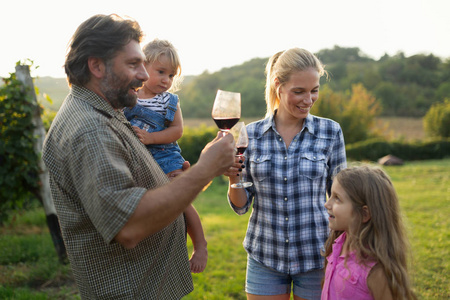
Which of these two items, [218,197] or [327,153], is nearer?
[327,153]

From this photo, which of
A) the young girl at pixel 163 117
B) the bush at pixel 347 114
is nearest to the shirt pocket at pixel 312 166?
the young girl at pixel 163 117

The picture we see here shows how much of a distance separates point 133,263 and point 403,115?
5915 cm

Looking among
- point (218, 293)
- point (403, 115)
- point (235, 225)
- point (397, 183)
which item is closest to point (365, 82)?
point (403, 115)

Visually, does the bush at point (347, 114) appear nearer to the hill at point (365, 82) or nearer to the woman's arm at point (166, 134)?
the hill at point (365, 82)

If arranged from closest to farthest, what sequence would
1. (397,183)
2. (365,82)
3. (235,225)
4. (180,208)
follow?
(180,208), (235,225), (397,183), (365,82)

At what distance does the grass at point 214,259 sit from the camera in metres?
5.01

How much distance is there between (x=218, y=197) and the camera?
1395 cm

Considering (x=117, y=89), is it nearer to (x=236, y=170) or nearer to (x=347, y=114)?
(x=236, y=170)

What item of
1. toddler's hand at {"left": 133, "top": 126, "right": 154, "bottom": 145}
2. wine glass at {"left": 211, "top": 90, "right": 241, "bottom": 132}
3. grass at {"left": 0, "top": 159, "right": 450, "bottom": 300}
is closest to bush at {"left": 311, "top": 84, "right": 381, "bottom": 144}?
grass at {"left": 0, "top": 159, "right": 450, "bottom": 300}

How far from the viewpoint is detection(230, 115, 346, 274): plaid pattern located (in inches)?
106

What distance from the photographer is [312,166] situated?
2699 mm

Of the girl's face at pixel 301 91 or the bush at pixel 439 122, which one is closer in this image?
the girl's face at pixel 301 91

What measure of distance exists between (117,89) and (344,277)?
1603 millimetres

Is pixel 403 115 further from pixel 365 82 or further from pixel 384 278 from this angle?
pixel 384 278
